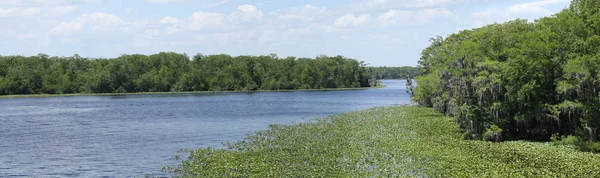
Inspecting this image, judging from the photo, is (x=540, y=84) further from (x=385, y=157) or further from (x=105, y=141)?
(x=105, y=141)

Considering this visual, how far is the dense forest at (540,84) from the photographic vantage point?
3528cm

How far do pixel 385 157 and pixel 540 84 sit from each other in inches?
510

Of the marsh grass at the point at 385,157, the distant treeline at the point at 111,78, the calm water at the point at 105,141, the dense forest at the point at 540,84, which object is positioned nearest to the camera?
the marsh grass at the point at 385,157

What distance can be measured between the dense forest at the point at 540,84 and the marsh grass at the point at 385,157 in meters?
2.15

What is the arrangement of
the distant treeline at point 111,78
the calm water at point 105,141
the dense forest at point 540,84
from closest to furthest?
1. the calm water at point 105,141
2. the dense forest at point 540,84
3. the distant treeline at point 111,78

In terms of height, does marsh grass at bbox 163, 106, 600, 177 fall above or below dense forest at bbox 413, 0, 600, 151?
below

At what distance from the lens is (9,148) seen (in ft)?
142

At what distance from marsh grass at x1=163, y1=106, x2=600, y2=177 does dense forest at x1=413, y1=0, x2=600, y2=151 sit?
2146 millimetres

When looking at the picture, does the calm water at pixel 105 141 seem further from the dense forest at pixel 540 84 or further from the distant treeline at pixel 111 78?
the distant treeline at pixel 111 78

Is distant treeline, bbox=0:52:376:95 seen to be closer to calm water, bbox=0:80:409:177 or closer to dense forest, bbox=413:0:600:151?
calm water, bbox=0:80:409:177

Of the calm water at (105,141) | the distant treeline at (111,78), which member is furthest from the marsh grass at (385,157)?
the distant treeline at (111,78)

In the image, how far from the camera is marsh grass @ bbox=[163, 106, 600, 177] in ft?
93.4

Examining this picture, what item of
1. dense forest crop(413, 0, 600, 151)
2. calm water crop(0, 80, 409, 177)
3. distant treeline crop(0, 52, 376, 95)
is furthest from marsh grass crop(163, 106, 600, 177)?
distant treeline crop(0, 52, 376, 95)

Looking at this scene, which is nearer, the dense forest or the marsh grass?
the marsh grass
